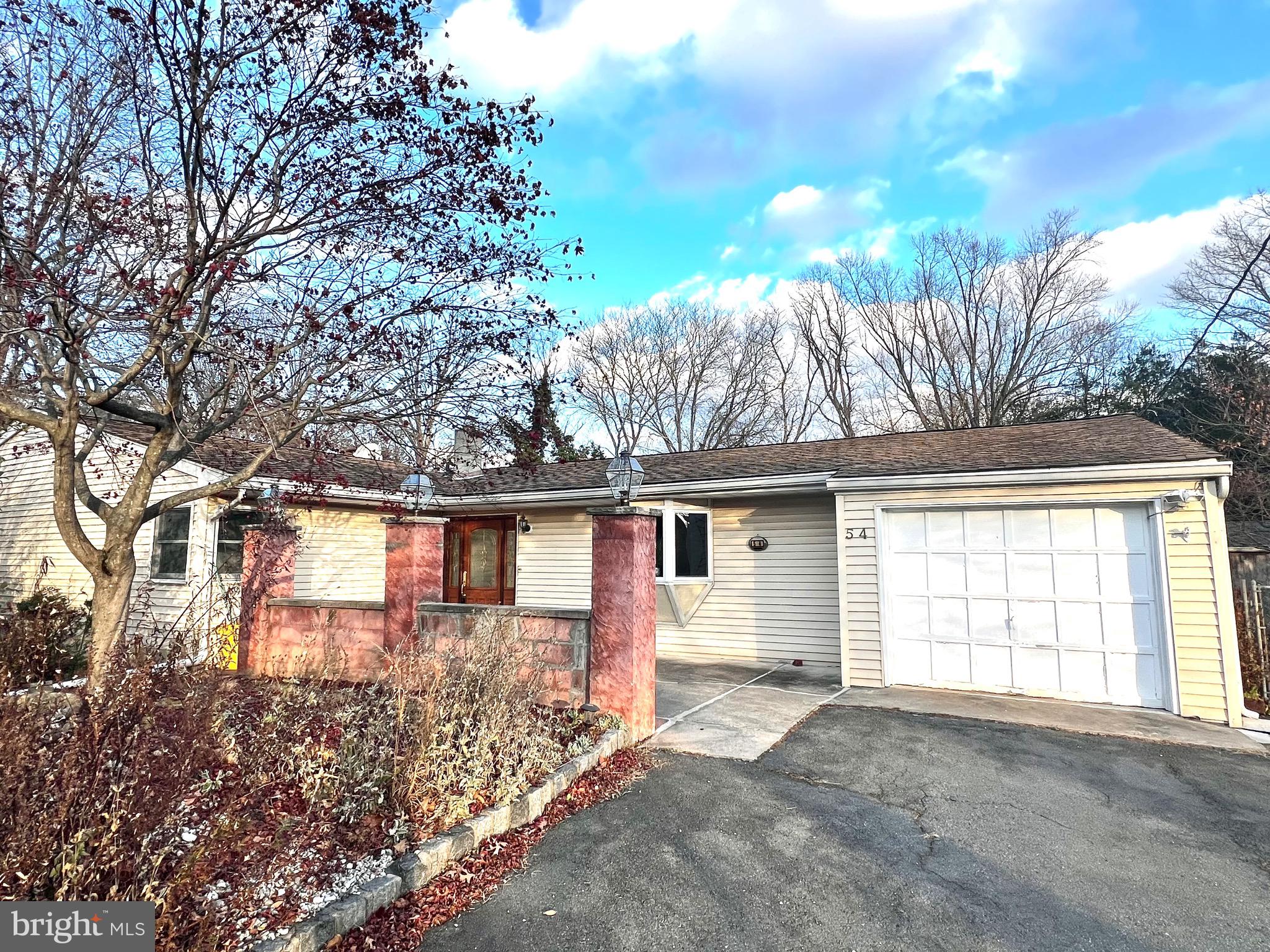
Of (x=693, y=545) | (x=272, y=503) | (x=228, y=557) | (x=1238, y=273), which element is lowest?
(x=228, y=557)

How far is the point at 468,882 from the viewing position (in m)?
2.97

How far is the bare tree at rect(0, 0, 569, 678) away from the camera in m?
4.32

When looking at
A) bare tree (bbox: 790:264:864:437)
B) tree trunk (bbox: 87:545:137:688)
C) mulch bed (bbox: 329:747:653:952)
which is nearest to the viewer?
mulch bed (bbox: 329:747:653:952)

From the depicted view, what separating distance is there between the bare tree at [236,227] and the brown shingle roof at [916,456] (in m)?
1.85

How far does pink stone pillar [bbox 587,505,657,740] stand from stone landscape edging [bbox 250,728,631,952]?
32.3 inches

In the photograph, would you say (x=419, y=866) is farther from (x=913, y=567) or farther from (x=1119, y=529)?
(x=1119, y=529)

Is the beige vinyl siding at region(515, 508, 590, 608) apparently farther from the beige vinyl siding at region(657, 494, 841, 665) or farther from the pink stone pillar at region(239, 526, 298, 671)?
the pink stone pillar at region(239, 526, 298, 671)

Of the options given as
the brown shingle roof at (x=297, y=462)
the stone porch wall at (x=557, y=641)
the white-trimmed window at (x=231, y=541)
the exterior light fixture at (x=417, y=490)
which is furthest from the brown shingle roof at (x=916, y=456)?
the white-trimmed window at (x=231, y=541)

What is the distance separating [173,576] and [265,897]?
8020mm

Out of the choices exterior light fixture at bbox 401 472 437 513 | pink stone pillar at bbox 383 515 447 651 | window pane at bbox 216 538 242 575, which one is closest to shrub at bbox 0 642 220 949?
pink stone pillar at bbox 383 515 447 651

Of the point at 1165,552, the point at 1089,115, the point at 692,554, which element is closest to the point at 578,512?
the point at 692,554

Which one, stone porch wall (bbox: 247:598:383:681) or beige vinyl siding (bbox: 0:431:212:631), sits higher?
beige vinyl siding (bbox: 0:431:212:631)

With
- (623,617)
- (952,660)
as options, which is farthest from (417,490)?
(952,660)

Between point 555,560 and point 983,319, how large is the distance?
18.6 meters
